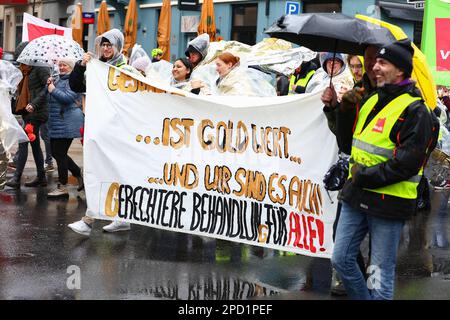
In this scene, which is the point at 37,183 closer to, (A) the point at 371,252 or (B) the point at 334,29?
(B) the point at 334,29

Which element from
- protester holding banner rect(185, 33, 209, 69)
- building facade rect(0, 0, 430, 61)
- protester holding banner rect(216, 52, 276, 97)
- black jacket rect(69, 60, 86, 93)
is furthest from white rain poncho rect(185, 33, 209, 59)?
building facade rect(0, 0, 430, 61)

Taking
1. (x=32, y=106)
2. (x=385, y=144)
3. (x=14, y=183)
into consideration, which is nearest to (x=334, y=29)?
(x=385, y=144)

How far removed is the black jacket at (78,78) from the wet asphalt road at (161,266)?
138 centimetres

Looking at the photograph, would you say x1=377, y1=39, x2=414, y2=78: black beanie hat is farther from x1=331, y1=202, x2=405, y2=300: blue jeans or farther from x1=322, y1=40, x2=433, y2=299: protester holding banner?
x1=331, y1=202, x2=405, y2=300: blue jeans

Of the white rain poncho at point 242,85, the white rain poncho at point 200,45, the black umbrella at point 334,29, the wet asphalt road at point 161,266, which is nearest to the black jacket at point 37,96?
the wet asphalt road at point 161,266

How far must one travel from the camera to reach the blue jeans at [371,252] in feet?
14.6

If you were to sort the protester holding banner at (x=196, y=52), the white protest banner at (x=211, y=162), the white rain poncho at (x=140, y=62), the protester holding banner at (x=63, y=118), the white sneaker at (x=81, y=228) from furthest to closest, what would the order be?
the white rain poncho at (x=140, y=62)
the protester holding banner at (x=63, y=118)
the protester holding banner at (x=196, y=52)
the white sneaker at (x=81, y=228)
the white protest banner at (x=211, y=162)

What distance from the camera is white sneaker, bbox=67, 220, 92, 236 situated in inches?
291

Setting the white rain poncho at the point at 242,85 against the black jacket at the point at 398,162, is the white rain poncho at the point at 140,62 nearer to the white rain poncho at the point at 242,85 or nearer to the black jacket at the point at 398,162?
the white rain poncho at the point at 242,85

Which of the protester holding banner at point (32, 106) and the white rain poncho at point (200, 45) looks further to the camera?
the protester holding banner at point (32, 106)

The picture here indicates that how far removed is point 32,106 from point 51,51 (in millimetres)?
2037

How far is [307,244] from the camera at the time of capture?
6.22 metres

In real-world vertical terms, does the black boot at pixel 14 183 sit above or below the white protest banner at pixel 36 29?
below
